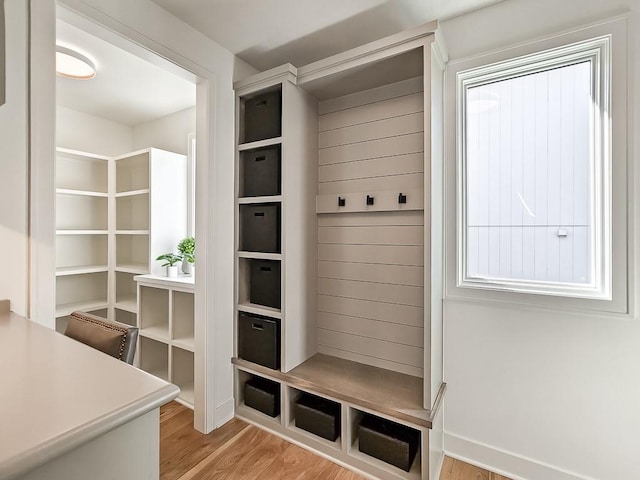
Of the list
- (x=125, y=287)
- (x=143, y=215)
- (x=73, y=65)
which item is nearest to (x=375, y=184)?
(x=73, y=65)

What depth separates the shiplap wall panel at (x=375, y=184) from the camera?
1994 millimetres

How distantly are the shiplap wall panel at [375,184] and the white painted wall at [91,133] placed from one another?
260cm

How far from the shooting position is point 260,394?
2.19 metres

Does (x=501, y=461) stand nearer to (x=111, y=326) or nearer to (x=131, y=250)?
(x=111, y=326)

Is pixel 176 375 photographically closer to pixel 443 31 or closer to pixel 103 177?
pixel 103 177

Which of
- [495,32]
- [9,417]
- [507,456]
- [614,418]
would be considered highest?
[495,32]

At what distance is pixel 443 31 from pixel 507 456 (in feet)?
7.82

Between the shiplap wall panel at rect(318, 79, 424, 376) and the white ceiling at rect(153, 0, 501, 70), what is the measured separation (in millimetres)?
340

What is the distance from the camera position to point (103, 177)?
11.4 ft

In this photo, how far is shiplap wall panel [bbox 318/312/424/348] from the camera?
2012mm

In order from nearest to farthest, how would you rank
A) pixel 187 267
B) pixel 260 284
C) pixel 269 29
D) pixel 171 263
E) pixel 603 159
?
pixel 603 159 < pixel 269 29 < pixel 260 284 < pixel 171 263 < pixel 187 267

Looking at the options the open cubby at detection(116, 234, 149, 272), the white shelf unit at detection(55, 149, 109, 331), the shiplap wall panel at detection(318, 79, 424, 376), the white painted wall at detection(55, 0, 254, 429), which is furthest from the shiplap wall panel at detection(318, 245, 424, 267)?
the white shelf unit at detection(55, 149, 109, 331)

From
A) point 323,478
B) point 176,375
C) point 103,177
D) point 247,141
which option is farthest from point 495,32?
point 103,177

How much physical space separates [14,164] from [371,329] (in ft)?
6.53
